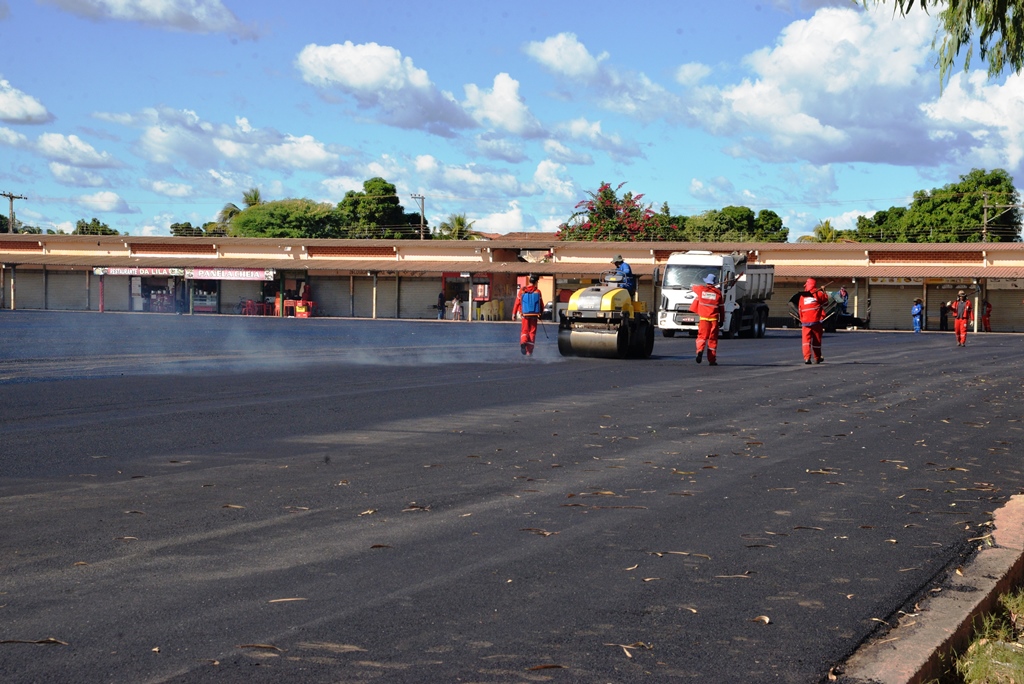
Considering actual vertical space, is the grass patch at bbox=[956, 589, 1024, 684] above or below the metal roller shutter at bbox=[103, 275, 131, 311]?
below

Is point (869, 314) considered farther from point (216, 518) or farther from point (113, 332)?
point (216, 518)

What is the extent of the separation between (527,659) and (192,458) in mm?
5743

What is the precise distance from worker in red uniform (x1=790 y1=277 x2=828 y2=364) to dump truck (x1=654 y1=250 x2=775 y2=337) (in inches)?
539

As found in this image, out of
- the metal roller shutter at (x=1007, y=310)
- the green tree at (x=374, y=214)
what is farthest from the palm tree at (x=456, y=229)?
the metal roller shutter at (x=1007, y=310)

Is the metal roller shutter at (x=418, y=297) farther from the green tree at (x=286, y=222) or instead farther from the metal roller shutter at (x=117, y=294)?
the green tree at (x=286, y=222)

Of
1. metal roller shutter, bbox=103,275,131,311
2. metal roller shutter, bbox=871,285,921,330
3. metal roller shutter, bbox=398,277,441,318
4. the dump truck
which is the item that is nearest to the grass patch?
the dump truck

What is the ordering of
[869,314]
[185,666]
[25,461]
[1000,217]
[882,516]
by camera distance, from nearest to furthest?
[185,666] → [882,516] → [25,461] → [869,314] → [1000,217]

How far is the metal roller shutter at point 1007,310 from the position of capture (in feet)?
180

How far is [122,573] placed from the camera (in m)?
5.54

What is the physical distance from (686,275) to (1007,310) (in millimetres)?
25402

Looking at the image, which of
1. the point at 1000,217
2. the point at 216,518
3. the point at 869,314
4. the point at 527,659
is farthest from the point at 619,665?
the point at 1000,217

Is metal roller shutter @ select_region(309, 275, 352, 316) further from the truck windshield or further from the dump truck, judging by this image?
the truck windshield

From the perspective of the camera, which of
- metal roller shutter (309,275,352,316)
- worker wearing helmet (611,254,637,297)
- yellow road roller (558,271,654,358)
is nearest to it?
yellow road roller (558,271,654,358)

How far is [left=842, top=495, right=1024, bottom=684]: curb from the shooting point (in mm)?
4363
